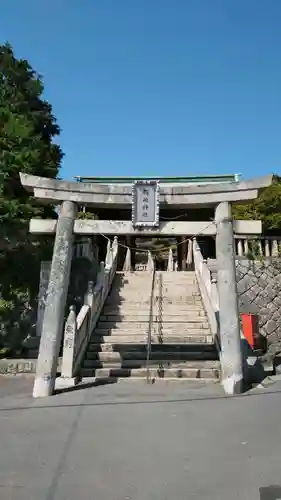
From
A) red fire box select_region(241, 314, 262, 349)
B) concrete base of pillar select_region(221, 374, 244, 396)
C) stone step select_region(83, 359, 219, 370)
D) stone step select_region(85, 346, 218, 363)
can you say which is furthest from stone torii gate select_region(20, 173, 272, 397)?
red fire box select_region(241, 314, 262, 349)

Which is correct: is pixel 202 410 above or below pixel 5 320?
below

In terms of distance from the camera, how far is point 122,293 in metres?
14.7

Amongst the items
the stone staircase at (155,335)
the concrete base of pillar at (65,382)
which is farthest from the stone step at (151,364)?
the concrete base of pillar at (65,382)

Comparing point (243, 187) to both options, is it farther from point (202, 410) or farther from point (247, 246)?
point (247, 246)

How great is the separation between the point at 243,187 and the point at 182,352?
4.54 metres

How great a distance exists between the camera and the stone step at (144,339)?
1117cm

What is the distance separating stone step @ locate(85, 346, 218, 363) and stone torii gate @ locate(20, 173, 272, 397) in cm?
225

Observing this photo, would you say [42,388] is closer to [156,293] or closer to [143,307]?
[143,307]

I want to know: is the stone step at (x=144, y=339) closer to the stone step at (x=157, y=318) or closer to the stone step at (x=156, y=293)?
the stone step at (x=157, y=318)

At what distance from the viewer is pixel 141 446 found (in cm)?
481

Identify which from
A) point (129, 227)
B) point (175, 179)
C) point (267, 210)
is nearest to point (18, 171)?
point (129, 227)

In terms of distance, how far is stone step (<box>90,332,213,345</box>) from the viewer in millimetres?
11167

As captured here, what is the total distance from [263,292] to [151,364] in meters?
8.24

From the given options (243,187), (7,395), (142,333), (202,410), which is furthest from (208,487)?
(142,333)
